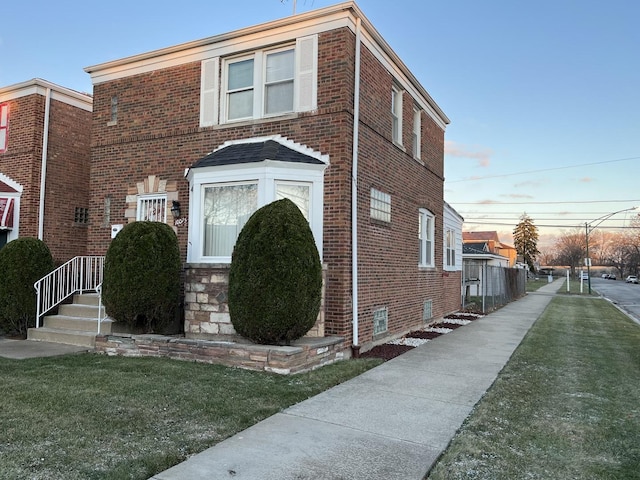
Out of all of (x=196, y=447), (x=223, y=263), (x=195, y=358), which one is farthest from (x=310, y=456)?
(x=223, y=263)

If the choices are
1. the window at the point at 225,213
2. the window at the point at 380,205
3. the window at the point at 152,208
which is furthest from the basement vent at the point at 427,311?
the window at the point at 152,208

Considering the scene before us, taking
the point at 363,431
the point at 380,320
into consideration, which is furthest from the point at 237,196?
the point at 363,431

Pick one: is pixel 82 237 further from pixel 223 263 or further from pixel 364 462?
pixel 364 462

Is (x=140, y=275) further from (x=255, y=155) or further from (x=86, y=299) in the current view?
(x=86, y=299)

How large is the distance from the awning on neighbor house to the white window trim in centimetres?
625

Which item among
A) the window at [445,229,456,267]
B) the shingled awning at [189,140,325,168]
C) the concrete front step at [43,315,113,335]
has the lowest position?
the concrete front step at [43,315,113,335]

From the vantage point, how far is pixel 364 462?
3756 millimetres

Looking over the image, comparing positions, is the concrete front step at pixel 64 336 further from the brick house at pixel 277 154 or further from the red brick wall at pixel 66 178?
the red brick wall at pixel 66 178

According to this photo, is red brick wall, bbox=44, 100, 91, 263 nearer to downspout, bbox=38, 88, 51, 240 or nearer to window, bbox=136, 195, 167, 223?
downspout, bbox=38, 88, 51, 240

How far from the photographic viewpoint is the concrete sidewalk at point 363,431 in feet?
11.7

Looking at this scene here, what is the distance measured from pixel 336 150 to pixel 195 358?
4212mm

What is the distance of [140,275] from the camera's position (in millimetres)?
7703

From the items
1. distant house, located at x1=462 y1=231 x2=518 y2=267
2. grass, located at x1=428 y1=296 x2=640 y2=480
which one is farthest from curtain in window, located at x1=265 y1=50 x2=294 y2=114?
distant house, located at x1=462 y1=231 x2=518 y2=267

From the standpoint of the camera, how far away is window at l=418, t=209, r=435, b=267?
40.8 feet
